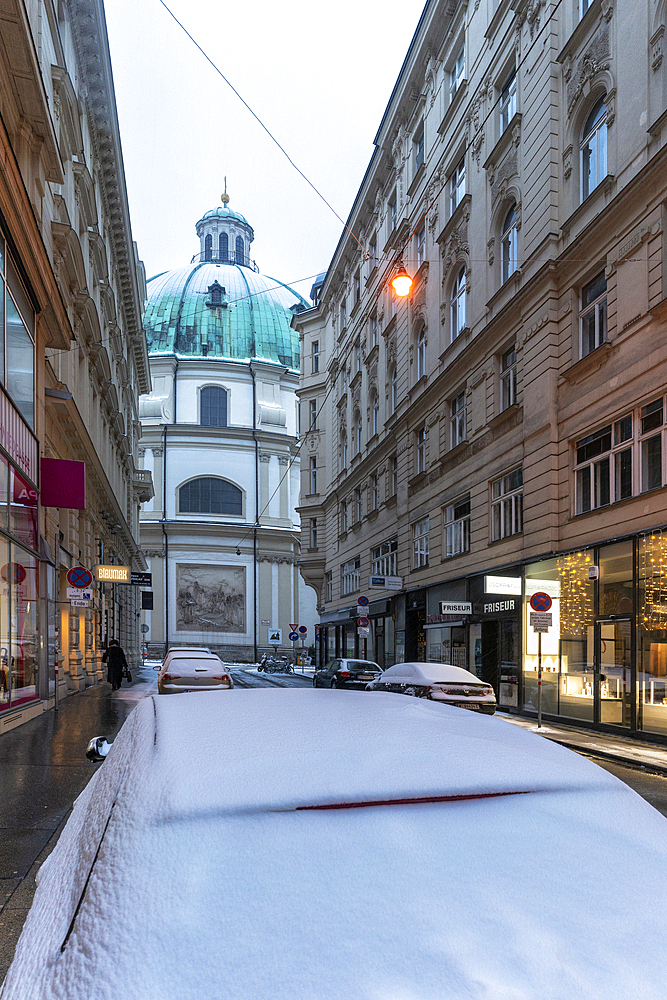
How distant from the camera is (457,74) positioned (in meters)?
28.2

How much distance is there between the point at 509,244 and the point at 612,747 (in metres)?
14.6

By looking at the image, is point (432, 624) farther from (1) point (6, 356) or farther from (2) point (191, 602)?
(2) point (191, 602)

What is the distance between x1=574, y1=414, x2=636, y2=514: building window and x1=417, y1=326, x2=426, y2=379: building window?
12848 millimetres

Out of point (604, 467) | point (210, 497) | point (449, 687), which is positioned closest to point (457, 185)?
point (604, 467)

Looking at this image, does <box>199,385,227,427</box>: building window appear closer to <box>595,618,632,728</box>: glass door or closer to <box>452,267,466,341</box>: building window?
<box>452,267,466,341</box>: building window

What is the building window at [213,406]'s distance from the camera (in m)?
75.2

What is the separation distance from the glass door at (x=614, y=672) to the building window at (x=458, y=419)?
10.0 metres

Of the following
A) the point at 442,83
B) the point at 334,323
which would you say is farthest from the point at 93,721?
the point at 334,323

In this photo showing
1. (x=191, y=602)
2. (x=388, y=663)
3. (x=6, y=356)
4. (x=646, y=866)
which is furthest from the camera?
(x=191, y=602)

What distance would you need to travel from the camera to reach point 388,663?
32.5 metres

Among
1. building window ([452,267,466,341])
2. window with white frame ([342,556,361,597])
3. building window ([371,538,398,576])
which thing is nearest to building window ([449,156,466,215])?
building window ([452,267,466,341])

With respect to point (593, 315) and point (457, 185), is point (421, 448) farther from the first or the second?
point (593, 315)

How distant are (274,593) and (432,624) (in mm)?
45863

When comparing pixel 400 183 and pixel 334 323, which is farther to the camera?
pixel 334 323
